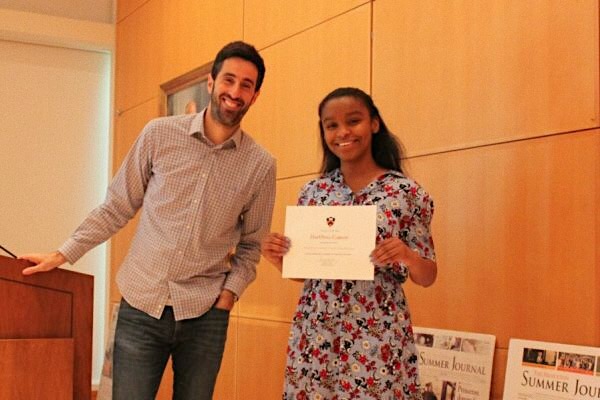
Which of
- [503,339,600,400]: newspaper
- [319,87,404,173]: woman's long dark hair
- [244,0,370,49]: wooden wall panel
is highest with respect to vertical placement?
[244,0,370,49]: wooden wall panel

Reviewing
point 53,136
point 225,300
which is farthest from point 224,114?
point 53,136

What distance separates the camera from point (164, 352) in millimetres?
2402

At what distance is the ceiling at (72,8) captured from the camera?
21.0 ft

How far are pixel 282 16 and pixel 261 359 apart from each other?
1947mm

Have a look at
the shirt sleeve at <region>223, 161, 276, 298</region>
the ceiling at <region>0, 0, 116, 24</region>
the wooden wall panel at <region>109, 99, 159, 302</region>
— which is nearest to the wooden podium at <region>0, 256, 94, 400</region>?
the shirt sleeve at <region>223, 161, 276, 298</region>

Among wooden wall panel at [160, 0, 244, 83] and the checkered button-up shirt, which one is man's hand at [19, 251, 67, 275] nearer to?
the checkered button-up shirt

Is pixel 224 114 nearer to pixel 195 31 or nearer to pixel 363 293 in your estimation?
pixel 363 293

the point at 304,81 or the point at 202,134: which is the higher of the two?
the point at 304,81

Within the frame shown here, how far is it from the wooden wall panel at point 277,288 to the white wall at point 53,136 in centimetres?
250

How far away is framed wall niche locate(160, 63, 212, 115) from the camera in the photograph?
5.35 meters

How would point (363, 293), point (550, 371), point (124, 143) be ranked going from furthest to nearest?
point (124, 143) → point (550, 371) → point (363, 293)

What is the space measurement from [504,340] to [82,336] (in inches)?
59.4

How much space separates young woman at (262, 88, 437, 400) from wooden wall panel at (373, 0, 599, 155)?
2.53 feet

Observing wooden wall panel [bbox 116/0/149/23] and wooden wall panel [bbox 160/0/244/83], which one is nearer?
wooden wall panel [bbox 160/0/244/83]
